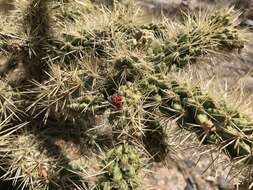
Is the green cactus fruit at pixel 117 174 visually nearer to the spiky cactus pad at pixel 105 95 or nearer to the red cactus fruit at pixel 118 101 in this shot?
the spiky cactus pad at pixel 105 95

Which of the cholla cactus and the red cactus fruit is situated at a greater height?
the red cactus fruit

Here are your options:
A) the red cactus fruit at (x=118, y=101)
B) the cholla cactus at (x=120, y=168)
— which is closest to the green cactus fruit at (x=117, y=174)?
the cholla cactus at (x=120, y=168)

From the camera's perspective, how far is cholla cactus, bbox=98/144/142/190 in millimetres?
2078

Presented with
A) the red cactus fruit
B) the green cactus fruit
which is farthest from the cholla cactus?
the red cactus fruit

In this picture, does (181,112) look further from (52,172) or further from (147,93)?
(52,172)

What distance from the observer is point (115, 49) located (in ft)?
7.81

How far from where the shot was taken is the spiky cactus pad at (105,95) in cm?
213

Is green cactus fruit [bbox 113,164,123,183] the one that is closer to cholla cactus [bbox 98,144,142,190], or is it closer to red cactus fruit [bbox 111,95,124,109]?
cholla cactus [bbox 98,144,142,190]

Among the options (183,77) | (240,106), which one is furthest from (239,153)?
(183,77)

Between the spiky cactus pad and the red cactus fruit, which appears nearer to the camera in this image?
the spiky cactus pad

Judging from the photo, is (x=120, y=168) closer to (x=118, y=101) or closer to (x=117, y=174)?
(x=117, y=174)

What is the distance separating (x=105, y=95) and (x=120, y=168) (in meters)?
0.47

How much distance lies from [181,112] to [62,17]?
1114 millimetres

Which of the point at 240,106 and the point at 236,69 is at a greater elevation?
the point at 240,106
